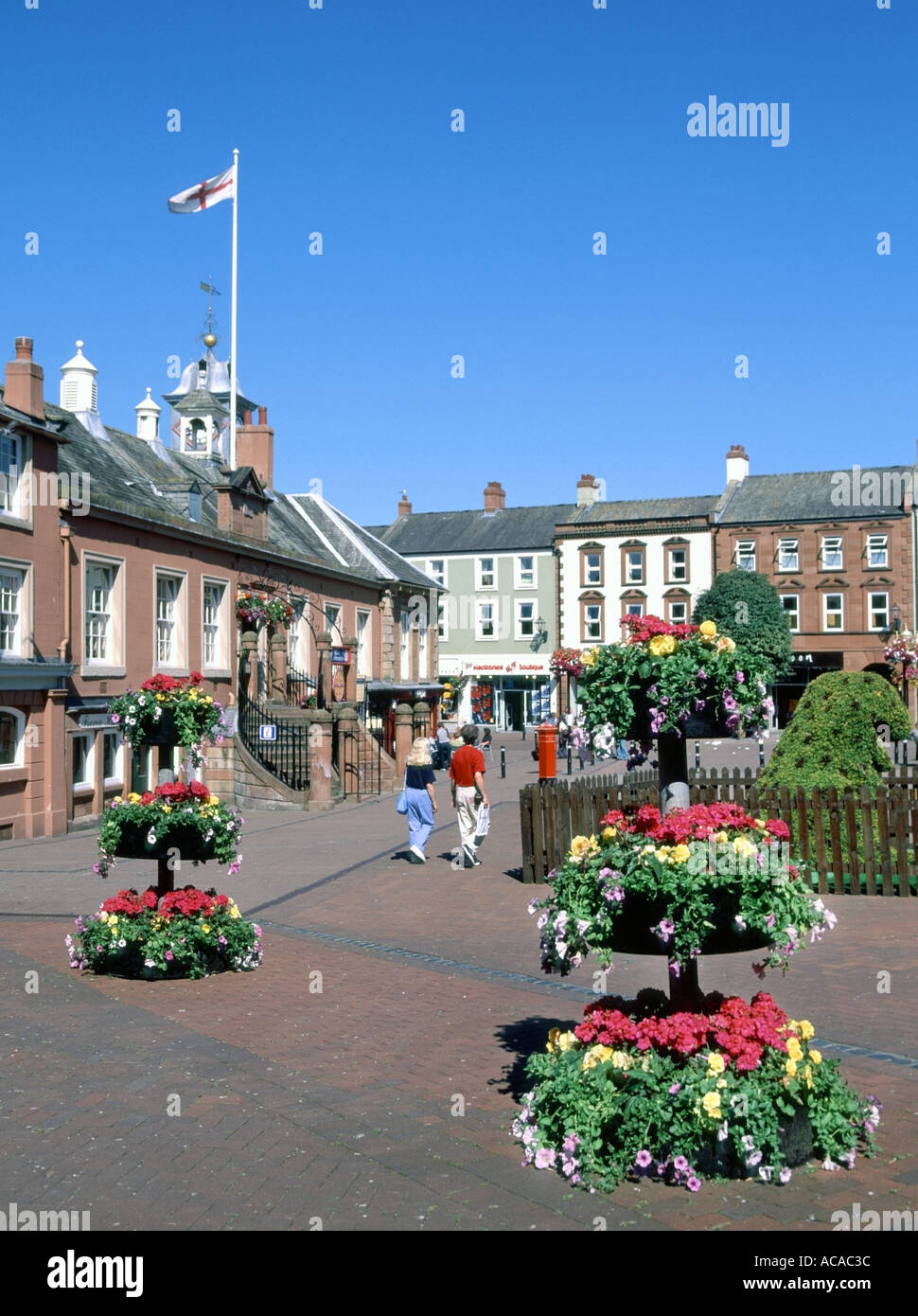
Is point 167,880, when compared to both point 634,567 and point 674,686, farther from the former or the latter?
point 634,567

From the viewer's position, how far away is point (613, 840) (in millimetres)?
5801

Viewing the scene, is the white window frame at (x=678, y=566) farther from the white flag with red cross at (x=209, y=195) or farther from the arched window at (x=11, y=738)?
the arched window at (x=11, y=738)

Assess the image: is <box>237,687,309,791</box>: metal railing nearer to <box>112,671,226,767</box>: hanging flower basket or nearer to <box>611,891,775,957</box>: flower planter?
<box>112,671,226,767</box>: hanging flower basket

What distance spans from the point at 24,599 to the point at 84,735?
300 cm

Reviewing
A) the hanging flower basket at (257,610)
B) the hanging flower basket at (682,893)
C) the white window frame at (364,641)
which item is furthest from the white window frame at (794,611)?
the hanging flower basket at (682,893)

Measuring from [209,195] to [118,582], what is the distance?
1181 centimetres

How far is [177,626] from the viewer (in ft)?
81.7

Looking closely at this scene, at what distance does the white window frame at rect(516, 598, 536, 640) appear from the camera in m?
58.7

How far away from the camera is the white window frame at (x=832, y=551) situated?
52531mm

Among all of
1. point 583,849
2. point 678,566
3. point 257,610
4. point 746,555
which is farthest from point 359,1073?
point 678,566

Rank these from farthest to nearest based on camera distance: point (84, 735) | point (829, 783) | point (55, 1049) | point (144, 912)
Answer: point (84, 735) → point (829, 783) → point (144, 912) → point (55, 1049)

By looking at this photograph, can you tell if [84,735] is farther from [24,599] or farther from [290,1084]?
[290,1084]

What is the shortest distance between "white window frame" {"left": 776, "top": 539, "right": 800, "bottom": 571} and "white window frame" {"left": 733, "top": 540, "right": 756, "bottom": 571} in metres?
1.10
